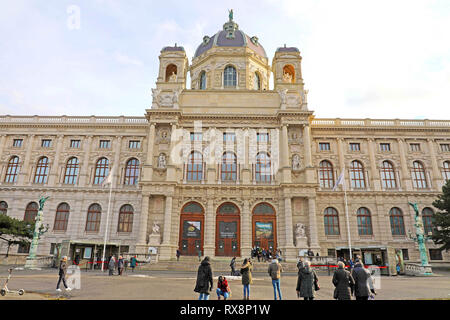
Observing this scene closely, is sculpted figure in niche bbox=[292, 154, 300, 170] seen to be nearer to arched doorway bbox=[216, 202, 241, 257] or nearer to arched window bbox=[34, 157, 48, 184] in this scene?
arched doorway bbox=[216, 202, 241, 257]

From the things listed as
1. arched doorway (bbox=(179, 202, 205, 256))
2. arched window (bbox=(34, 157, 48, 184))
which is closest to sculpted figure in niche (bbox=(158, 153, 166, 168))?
arched doorway (bbox=(179, 202, 205, 256))

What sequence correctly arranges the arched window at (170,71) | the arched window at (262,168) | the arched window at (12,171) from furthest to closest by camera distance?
the arched window at (170,71) → the arched window at (12,171) → the arched window at (262,168)

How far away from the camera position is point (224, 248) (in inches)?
1446

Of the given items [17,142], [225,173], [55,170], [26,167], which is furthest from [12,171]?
[225,173]

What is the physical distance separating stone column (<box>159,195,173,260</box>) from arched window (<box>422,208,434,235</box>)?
32.0 metres

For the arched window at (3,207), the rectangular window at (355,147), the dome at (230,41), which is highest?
the dome at (230,41)

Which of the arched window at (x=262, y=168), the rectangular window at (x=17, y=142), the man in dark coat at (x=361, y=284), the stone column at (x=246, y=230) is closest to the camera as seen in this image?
the man in dark coat at (x=361, y=284)

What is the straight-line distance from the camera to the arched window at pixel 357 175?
41375mm

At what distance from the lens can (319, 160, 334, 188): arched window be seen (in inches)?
1631

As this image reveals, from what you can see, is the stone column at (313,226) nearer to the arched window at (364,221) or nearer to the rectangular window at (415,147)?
the arched window at (364,221)

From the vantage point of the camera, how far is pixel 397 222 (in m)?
39.6

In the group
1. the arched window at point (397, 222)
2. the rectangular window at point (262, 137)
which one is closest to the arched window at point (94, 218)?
the rectangular window at point (262, 137)

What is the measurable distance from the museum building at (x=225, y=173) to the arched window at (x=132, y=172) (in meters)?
0.15

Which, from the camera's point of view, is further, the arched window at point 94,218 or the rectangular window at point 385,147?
the rectangular window at point 385,147
